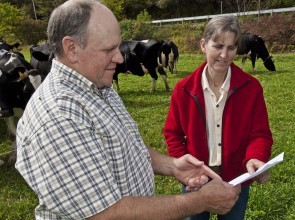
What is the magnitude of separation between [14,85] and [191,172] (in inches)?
161

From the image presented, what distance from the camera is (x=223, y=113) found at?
91.7 inches

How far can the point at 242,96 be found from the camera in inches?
90.5

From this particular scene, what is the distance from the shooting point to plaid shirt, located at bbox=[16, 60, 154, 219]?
1.32 m

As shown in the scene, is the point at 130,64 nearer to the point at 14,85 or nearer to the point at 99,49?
the point at 14,85

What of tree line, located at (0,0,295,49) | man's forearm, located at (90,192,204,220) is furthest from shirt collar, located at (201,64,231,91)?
tree line, located at (0,0,295,49)

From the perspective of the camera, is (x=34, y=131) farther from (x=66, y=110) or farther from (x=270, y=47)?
(x=270, y=47)

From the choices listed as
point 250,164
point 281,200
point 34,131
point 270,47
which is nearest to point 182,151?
point 250,164

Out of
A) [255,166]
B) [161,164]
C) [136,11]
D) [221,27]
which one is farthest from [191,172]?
[136,11]

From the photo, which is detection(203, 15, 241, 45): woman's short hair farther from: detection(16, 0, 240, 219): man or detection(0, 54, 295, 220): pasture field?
detection(0, 54, 295, 220): pasture field

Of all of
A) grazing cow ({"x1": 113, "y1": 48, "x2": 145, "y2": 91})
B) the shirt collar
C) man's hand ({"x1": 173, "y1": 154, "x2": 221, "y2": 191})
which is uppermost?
the shirt collar

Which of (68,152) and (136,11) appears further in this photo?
(136,11)

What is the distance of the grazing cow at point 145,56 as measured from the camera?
32.0ft

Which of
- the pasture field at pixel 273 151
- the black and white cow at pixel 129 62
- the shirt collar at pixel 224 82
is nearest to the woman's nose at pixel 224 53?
the shirt collar at pixel 224 82

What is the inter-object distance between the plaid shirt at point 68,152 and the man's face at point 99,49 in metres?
0.08
